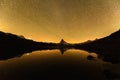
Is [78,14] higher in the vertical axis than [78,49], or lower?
higher

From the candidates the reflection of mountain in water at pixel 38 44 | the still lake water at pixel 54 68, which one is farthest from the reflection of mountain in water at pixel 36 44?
the still lake water at pixel 54 68

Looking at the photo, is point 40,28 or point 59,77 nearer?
point 59,77

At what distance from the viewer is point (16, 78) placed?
13734mm

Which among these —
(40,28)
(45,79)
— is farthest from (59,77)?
(40,28)

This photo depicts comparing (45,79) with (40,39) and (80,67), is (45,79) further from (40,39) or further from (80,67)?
(40,39)

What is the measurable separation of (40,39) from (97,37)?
5.50 metres

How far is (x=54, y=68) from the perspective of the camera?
628 inches

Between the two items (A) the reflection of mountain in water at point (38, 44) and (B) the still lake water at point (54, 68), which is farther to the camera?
(A) the reflection of mountain in water at point (38, 44)

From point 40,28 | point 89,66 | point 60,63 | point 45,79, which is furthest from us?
point 40,28

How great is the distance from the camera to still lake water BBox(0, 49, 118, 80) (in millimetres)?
13909

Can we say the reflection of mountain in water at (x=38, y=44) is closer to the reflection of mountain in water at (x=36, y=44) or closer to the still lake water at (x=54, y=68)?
the reflection of mountain in water at (x=36, y=44)

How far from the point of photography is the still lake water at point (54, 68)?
13.9m

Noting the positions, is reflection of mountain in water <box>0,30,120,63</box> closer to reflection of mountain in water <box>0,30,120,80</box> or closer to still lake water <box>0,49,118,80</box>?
reflection of mountain in water <box>0,30,120,80</box>

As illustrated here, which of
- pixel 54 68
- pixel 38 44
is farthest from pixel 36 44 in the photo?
pixel 54 68
